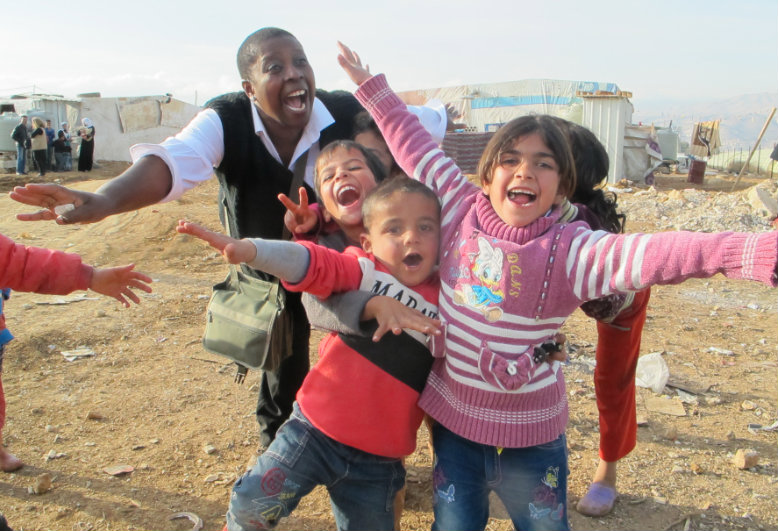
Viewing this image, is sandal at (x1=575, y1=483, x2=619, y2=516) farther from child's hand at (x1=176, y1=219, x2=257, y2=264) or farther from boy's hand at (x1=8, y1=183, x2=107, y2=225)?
boy's hand at (x1=8, y1=183, x2=107, y2=225)

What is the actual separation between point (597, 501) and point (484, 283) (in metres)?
1.63

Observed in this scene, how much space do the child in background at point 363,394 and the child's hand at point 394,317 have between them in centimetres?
5

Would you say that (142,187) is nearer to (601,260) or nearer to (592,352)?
(601,260)

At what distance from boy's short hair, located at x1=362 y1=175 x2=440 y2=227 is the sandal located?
172 cm

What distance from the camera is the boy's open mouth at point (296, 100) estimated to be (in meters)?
2.75

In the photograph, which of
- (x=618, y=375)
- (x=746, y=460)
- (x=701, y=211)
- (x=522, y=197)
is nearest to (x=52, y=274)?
(x=522, y=197)

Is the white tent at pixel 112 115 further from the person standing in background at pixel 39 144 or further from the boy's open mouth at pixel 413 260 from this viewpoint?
the boy's open mouth at pixel 413 260

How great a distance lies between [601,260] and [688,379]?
3.28m

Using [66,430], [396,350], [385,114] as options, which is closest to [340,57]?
[385,114]

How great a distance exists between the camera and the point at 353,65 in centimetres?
246

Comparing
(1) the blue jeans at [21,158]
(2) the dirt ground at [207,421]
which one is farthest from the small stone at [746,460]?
(1) the blue jeans at [21,158]

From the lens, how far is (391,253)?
2.04m

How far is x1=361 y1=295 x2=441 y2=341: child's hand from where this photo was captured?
1.80m

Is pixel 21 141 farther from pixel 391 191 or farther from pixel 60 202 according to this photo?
pixel 391 191
